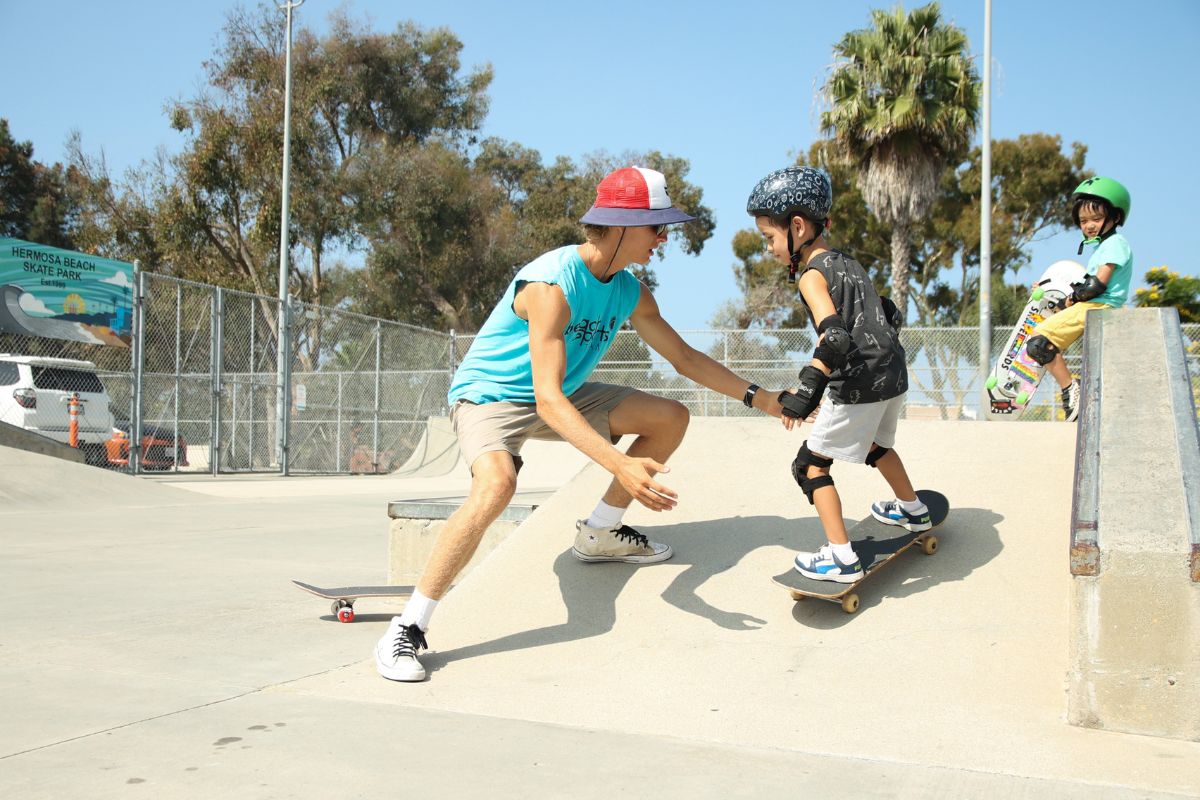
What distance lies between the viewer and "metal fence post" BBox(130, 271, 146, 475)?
1453 centimetres

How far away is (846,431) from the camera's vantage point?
3752 mm

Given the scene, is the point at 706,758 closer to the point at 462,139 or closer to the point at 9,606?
the point at 9,606

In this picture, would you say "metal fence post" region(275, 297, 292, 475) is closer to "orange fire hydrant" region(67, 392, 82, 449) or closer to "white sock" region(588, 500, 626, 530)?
"orange fire hydrant" region(67, 392, 82, 449)

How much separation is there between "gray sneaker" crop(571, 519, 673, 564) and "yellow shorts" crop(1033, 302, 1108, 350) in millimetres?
3296

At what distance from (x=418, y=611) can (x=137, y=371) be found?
41.4ft

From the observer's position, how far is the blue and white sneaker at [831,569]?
3607 mm

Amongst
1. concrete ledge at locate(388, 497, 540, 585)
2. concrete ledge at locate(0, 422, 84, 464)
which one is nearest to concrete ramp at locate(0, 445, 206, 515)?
concrete ledge at locate(0, 422, 84, 464)

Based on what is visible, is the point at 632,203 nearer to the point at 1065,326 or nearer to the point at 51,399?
the point at 1065,326

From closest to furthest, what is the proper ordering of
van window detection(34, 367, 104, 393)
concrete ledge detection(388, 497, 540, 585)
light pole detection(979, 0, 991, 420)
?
1. concrete ledge detection(388, 497, 540, 585)
2. van window detection(34, 367, 104, 393)
3. light pole detection(979, 0, 991, 420)

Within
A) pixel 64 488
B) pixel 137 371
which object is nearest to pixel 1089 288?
pixel 64 488

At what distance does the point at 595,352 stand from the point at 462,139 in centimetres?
3420

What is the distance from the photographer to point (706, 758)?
2711mm

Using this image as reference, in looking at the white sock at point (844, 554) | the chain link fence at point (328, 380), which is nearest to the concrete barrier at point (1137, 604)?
the white sock at point (844, 554)

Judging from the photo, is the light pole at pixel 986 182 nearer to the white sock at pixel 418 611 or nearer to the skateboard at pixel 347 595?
the skateboard at pixel 347 595
